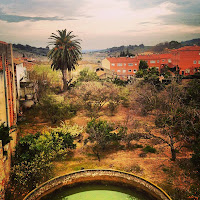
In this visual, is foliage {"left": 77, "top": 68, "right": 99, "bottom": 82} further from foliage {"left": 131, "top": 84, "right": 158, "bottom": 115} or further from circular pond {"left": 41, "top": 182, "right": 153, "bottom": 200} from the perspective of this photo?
circular pond {"left": 41, "top": 182, "right": 153, "bottom": 200}

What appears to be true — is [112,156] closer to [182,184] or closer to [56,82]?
[182,184]

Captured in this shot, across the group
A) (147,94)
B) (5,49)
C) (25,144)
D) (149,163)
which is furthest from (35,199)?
(147,94)

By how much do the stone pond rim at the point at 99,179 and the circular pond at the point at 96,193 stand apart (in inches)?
9.6

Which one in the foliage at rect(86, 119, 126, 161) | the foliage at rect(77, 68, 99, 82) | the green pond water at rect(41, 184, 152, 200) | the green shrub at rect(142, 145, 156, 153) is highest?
the foliage at rect(77, 68, 99, 82)

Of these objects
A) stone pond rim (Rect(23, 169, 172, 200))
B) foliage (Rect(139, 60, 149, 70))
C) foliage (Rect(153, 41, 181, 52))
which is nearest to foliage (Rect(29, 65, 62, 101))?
stone pond rim (Rect(23, 169, 172, 200))

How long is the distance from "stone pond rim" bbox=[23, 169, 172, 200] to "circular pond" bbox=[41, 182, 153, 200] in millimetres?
243

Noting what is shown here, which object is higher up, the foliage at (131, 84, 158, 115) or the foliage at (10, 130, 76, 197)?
the foliage at (131, 84, 158, 115)

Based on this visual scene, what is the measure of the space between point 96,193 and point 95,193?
6 cm

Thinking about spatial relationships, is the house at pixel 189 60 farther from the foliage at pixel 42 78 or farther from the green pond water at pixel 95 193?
the green pond water at pixel 95 193

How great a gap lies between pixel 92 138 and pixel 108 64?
38.1 meters

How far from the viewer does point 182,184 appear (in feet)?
39.8

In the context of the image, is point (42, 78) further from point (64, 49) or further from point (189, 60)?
point (189, 60)

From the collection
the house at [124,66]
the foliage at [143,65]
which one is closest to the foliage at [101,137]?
the foliage at [143,65]

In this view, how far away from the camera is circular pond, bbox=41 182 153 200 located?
11.4m
